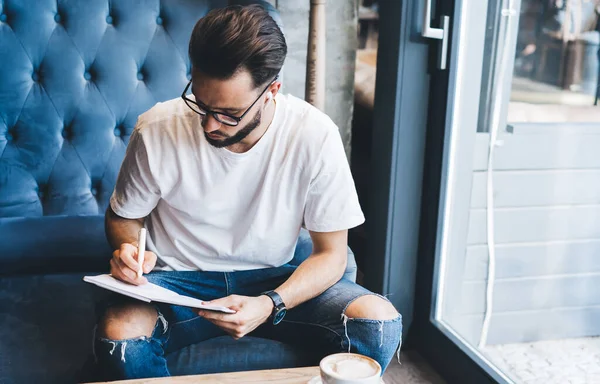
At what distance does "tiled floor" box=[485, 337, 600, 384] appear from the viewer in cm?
173

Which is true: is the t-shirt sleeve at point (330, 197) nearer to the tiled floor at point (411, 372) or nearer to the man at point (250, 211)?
the man at point (250, 211)

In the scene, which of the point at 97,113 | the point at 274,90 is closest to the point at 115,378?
the point at 274,90

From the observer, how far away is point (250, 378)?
3.55 feet

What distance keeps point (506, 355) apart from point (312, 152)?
1053mm

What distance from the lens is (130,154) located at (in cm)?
147

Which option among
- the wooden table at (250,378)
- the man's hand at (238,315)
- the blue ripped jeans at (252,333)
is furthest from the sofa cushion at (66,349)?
the wooden table at (250,378)

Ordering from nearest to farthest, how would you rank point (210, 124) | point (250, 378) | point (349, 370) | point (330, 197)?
point (349, 370) → point (250, 378) → point (210, 124) → point (330, 197)

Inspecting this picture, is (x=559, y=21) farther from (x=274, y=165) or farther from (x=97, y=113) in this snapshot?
(x=97, y=113)

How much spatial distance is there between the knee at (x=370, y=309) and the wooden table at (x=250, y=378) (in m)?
0.27

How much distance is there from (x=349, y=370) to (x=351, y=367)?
0.4 inches

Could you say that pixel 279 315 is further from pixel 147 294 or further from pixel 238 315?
pixel 147 294

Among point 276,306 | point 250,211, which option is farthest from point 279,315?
point 250,211

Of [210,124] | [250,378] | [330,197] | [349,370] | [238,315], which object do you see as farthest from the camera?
[330,197]

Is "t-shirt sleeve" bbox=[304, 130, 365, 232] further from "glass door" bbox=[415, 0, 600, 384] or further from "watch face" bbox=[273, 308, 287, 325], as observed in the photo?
"glass door" bbox=[415, 0, 600, 384]
